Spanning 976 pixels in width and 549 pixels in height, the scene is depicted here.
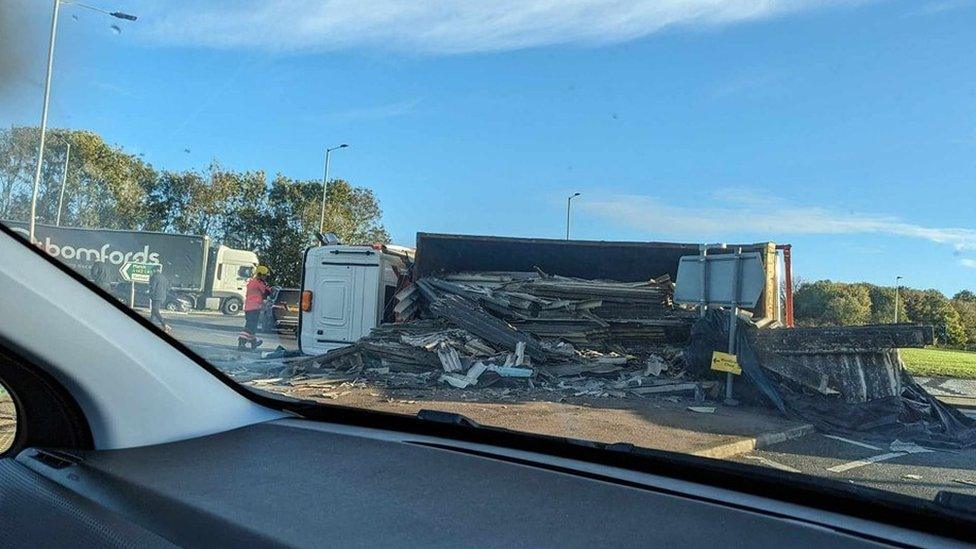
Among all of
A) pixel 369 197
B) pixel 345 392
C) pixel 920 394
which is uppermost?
pixel 369 197

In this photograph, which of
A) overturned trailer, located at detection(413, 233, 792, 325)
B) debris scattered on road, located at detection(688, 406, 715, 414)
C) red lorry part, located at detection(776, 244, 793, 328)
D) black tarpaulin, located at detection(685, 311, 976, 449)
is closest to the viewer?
red lorry part, located at detection(776, 244, 793, 328)

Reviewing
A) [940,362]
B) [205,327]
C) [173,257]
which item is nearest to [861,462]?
[940,362]

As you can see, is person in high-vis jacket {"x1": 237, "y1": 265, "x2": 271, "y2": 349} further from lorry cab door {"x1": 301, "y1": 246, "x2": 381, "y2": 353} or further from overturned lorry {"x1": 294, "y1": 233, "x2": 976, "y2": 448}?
overturned lorry {"x1": 294, "y1": 233, "x2": 976, "y2": 448}

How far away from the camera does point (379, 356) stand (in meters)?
8.16

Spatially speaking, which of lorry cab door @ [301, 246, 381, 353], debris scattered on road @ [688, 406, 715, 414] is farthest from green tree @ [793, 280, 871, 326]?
lorry cab door @ [301, 246, 381, 353]

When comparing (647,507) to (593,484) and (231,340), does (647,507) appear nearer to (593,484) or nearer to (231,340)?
(593,484)

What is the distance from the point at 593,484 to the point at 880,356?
2303 millimetres

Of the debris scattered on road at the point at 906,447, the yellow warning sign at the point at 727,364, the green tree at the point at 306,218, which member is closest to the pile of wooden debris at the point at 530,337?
the yellow warning sign at the point at 727,364

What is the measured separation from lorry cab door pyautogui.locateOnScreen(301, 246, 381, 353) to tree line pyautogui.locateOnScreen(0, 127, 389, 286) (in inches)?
27.8

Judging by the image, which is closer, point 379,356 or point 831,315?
point 831,315

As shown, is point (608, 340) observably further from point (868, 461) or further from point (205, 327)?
point (205, 327)

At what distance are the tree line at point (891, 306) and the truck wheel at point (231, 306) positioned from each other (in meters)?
2.91

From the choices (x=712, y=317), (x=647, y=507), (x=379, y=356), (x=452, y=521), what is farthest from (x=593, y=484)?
(x=379, y=356)

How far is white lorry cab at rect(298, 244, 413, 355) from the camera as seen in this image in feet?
17.9
